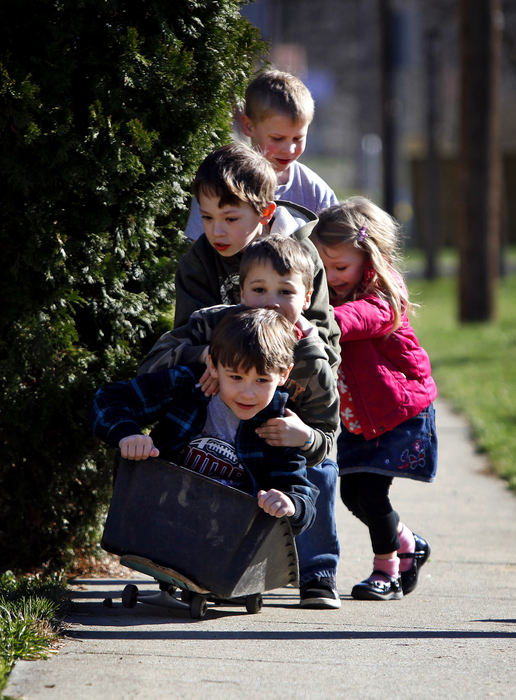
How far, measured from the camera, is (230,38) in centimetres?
429

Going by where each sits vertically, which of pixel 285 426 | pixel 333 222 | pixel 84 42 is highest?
A: pixel 84 42

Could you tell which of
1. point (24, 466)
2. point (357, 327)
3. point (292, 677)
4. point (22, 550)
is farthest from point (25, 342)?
point (292, 677)

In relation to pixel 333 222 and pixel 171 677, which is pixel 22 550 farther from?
pixel 333 222

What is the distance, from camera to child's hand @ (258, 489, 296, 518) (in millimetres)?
3512

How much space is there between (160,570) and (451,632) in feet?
3.28

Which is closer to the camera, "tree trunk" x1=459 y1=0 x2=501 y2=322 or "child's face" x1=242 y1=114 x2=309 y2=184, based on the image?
"child's face" x1=242 y1=114 x2=309 y2=184

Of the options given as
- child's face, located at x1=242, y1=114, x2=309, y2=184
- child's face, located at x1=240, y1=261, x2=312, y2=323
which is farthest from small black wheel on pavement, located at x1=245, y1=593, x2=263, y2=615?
child's face, located at x1=242, y1=114, x2=309, y2=184

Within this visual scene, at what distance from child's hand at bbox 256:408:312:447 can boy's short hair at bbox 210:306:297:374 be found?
0.19 m

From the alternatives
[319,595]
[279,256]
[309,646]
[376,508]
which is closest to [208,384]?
[279,256]

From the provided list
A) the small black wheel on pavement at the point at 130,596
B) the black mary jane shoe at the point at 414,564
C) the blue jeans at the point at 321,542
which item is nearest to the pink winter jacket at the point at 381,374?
the blue jeans at the point at 321,542

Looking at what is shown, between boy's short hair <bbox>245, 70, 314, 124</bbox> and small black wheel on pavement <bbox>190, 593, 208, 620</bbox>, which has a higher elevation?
boy's short hair <bbox>245, 70, 314, 124</bbox>

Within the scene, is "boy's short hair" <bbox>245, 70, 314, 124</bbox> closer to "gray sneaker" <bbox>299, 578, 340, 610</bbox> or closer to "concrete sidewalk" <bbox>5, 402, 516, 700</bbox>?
"gray sneaker" <bbox>299, 578, 340, 610</bbox>

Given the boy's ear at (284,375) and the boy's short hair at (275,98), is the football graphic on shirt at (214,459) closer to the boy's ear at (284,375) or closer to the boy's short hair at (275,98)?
the boy's ear at (284,375)

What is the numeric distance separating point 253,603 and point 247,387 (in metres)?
0.84
